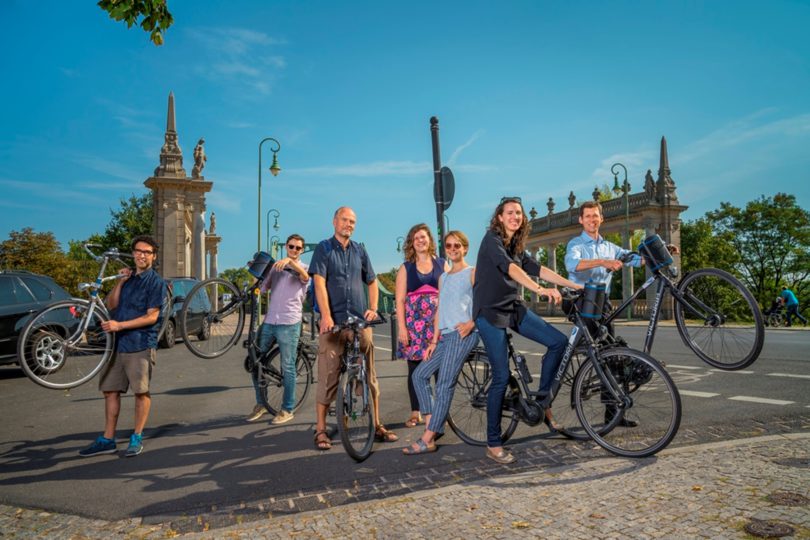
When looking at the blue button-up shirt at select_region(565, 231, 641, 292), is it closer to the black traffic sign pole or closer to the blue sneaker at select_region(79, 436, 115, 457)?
the black traffic sign pole

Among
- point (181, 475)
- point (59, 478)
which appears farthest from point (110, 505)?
point (59, 478)

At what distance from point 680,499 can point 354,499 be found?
6.76ft

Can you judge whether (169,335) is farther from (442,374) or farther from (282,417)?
(442,374)

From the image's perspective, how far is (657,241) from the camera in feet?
15.9

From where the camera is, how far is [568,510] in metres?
3.33

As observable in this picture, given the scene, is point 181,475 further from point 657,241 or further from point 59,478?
point 657,241

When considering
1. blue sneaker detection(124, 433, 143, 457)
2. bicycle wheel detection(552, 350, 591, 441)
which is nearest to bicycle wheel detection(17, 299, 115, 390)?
blue sneaker detection(124, 433, 143, 457)

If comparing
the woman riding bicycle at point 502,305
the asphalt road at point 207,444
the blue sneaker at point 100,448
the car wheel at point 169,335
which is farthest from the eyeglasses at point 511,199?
the car wheel at point 169,335

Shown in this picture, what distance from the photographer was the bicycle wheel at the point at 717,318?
4527 mm

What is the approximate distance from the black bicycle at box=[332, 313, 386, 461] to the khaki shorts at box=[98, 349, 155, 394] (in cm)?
182

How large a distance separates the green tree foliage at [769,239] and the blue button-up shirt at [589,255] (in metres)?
51.2

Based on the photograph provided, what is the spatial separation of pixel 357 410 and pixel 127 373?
2.18 metres

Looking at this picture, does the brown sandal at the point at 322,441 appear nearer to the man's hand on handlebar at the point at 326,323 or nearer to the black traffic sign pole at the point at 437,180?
the man's hand on handlebar at the point at 326,323

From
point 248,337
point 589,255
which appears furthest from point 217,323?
point 589,255
